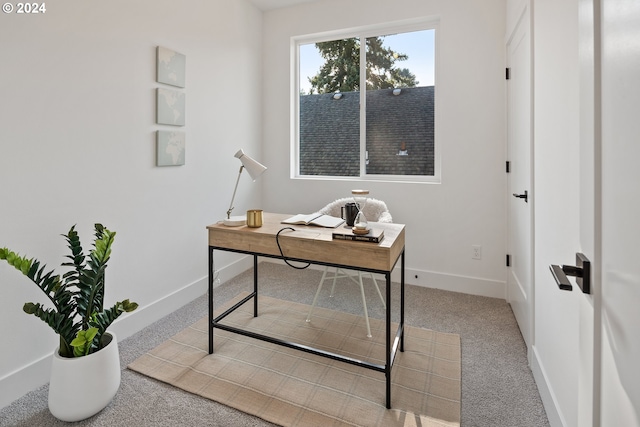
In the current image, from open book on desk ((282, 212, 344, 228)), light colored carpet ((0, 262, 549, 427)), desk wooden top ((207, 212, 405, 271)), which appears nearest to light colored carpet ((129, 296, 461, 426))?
light colored carpet ((0, 262, 549, 427))

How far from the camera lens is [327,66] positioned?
3.79 meters

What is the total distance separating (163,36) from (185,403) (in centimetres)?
253

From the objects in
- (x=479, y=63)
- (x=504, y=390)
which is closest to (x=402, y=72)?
(x=479, y=63)

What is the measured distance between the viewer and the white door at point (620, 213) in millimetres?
543

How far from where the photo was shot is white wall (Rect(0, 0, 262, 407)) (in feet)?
5.72

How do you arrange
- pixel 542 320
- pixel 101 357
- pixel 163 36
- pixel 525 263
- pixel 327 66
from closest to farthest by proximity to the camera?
pixel 101 357 < pixel 542 320 < pixel 525 263 < pixel 163 36 < pixel 327 66

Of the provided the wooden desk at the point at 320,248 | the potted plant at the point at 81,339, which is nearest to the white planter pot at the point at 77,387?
the potted plant at the point at 81,339

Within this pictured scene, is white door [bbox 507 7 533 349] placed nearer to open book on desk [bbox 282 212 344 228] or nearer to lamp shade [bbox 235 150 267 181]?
open book on desk [bbox 282 212 344 228]

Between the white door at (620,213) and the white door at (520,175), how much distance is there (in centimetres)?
151

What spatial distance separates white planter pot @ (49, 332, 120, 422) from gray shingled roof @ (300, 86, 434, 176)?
2.79m

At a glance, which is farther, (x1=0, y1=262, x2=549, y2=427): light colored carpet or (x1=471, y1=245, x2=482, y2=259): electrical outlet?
(x1=471, y1=245, x2=482, y2=259): electrical outlet

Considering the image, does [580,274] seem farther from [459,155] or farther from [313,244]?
[459,155]

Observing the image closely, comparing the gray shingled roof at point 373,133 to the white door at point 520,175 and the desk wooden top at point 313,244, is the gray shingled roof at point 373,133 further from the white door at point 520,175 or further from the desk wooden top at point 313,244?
the desk wooden top at point 313,244

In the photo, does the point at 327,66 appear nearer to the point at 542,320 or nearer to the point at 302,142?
the point at 302,142
